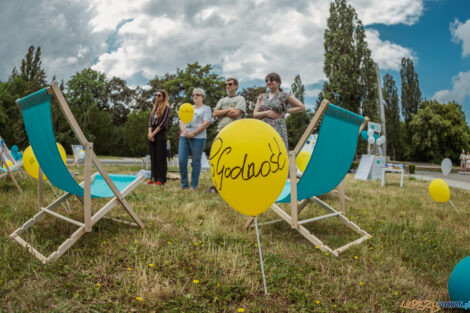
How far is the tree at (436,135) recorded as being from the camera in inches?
1158

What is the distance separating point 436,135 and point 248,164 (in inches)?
1351

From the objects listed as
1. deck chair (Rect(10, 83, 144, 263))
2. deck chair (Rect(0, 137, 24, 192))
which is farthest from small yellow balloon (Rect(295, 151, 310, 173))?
deck chair (Rect(0, 137, 24, 192))

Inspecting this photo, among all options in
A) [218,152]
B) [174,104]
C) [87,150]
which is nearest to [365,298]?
[218,152]

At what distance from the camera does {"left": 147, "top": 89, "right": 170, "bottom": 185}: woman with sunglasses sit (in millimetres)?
5066

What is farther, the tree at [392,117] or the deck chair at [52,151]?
the tree at [392,117]

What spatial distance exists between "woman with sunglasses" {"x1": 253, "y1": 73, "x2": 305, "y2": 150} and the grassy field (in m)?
1.19

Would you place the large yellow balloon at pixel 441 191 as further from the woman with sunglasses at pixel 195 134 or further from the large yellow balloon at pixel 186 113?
the large yellow balloon at pixel 186 113

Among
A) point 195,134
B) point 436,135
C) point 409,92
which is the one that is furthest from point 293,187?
point 409,92

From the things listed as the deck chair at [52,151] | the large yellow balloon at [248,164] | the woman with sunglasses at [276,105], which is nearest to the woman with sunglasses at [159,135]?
the woman with sunglasses at [276,105]

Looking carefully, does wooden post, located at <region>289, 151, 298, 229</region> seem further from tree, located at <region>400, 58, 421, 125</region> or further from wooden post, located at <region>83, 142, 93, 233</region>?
tree, located at <region>400, 58, 421, 125</region>

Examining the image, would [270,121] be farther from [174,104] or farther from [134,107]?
[134,107]

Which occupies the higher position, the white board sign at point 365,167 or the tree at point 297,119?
the tree at point 297,119

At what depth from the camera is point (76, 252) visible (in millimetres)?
2006

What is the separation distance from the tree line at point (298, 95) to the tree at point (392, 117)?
3.8 inches
